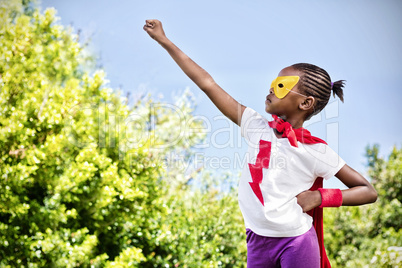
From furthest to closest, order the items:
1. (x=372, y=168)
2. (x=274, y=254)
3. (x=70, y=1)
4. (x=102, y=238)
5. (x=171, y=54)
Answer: (x=372, y=168) → (x=70, y=1) → (x=102, y=238) → (x=171, y=54) → (x=274, y=254)

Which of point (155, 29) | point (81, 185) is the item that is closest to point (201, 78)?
point (155, 29)

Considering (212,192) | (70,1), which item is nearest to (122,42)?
(70,1)

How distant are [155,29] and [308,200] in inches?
30.9

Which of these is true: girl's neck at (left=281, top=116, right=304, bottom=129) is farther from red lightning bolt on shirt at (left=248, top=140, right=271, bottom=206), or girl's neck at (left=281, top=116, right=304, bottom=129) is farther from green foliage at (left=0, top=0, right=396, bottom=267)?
green foliage at (left=0, top=0, right=396, bottom=267)

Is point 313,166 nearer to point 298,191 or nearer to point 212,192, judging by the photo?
point 298,191

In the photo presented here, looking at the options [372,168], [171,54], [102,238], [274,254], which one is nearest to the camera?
[274,254]

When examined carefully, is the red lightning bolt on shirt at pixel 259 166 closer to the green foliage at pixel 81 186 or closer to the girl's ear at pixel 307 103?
the girl's ear at pixel 307 103

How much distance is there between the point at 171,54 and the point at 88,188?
8.33ft

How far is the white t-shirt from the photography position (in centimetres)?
132

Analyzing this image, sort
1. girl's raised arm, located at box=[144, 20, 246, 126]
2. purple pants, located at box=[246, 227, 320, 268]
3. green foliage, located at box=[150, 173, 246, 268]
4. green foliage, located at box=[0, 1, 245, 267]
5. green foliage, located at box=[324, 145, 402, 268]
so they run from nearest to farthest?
purple pants, located at box=[246, 227, 320, 268] < girl's raised arm, located at box=[144, 20, 246, 126] < green foliage, located at box=[0, 1, 245, 267] < green foliage, located at box=[150, 173, 246, 268] < green foliage, located at box=[324, 145, 402, 268]

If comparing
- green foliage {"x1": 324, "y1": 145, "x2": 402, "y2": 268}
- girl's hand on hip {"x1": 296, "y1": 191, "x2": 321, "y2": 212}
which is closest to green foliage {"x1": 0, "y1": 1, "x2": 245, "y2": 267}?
girl's hand on hip {"x1": 296, "y1": 191, "x2": 321, "y2": 212}

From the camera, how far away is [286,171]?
1.35 metres

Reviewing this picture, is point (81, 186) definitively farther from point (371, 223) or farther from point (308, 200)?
point (371, 223)

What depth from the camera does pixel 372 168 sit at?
7270 mm
